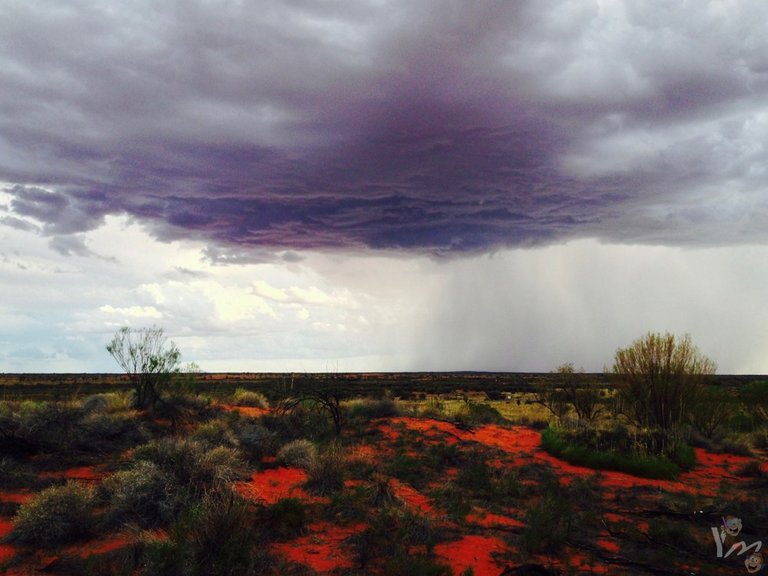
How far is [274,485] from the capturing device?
13.2 m

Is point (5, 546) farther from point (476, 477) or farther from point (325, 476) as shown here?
point (476, 477)

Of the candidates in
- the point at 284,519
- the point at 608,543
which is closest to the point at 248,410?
the point at 284,519

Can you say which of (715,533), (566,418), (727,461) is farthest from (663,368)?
(715,533)

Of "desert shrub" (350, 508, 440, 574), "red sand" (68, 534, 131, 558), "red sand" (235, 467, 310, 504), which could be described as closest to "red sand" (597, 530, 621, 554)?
"desert shrub" (350, 508, 440, 574)

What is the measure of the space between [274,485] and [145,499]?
3.58 metres

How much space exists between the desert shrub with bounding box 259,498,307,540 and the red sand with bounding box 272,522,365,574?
23cm

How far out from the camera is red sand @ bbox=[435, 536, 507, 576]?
873cm

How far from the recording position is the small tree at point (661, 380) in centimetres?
2088

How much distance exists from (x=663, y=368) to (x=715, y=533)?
39.6ft

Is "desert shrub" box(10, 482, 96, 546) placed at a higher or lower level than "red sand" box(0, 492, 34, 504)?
higher

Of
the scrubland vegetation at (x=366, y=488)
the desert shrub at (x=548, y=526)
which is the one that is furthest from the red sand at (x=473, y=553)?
the desert shrub at (x=548, y=526)

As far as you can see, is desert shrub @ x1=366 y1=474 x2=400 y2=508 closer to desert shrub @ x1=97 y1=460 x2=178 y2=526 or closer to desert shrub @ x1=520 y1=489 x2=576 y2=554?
desert shrub @ x1=520 y1=489 x2=576 y2=554

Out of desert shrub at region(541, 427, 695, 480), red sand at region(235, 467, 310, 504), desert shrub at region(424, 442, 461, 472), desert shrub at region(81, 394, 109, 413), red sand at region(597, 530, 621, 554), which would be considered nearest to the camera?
red sand at region(597, 530, 621, 554)

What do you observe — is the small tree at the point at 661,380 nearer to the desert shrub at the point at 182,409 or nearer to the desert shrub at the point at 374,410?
the desert shrub at the point at 374,410
